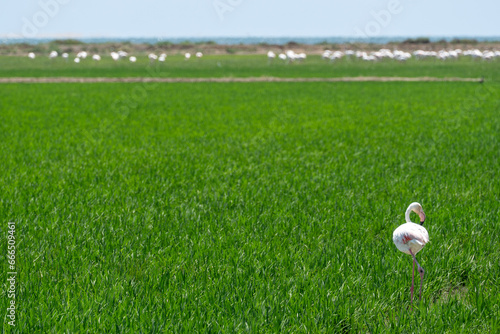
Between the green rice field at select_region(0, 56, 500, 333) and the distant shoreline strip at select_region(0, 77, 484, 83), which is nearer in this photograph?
the green rice field at select_region(0, 56, 500, 333)

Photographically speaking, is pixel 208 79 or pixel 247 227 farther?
pixel 208 79

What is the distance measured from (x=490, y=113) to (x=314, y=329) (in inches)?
784

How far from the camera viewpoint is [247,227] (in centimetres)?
686

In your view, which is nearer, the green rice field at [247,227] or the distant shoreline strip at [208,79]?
the green rice field at [247,227]

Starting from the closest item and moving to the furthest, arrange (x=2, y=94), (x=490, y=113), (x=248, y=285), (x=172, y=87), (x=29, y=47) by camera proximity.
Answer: (x=248, y=285), (x=490, y=113), (x=2, y=94), (x=172, y=87), (x=29, y=47)

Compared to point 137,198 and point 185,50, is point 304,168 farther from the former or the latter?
point 185,50

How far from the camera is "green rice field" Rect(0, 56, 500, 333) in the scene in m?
4.38

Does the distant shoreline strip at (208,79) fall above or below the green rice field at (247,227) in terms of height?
below

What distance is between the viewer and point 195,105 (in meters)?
24.4

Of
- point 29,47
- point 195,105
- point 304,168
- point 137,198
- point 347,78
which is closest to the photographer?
point 137,198

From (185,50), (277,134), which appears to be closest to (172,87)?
(277,134)

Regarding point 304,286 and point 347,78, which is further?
point 347,78

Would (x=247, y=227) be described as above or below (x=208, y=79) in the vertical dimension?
above

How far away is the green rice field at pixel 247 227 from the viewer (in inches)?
172
